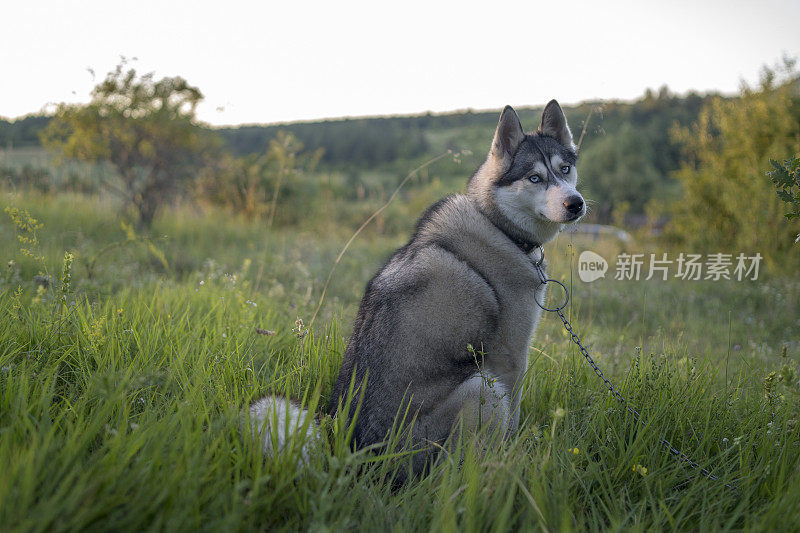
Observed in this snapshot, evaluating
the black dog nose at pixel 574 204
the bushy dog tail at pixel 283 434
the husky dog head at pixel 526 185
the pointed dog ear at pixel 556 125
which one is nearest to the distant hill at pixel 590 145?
the pointed dog ear at pixel 556 125

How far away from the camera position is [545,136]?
132 inches

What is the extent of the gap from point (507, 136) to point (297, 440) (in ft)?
7.75

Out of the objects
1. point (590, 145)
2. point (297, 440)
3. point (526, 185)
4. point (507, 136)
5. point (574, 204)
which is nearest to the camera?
point (297, 440)

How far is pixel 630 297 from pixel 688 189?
20.4ft

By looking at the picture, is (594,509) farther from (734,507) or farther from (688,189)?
(688,189)

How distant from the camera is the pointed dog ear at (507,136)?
3.08 meters

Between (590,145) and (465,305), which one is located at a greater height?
(590,145)

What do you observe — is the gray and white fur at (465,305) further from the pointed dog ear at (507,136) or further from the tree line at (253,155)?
the tree line at (253,155)

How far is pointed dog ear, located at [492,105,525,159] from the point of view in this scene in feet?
10.1

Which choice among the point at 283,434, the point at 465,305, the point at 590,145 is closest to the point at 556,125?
the point at 465,305

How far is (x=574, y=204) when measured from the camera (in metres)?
2.80

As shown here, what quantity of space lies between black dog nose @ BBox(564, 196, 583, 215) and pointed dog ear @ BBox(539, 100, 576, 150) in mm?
803

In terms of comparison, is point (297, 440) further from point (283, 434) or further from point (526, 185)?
point (526, 185)

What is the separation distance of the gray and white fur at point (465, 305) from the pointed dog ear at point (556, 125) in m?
0.16
